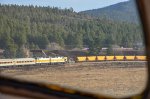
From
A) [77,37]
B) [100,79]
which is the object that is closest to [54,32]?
[77,37]

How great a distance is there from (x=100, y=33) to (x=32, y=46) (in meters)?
0.29

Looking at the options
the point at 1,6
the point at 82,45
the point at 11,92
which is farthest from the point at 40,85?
the point at 1,6

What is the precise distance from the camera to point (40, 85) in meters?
1.23

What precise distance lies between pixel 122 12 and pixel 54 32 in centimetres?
33

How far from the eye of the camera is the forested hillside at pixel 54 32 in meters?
1.25

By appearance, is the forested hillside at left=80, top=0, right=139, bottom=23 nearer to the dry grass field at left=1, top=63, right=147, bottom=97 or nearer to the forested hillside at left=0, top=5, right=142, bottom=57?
the forested hillside at left=0, top=5, right=142, bottom=57

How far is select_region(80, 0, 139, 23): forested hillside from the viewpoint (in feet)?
3.59

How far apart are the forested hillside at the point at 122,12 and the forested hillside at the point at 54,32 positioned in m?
0.03

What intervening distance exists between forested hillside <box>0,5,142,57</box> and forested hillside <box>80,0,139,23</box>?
0.03 m

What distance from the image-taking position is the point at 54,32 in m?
1.40

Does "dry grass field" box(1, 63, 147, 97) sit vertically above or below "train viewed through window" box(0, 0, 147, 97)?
below

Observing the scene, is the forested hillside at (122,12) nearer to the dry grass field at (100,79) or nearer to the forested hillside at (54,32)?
the forested hillside at (54,32)

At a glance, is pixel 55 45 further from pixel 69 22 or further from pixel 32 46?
pixel 69 22

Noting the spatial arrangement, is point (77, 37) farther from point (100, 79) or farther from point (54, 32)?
point (100, 79)
